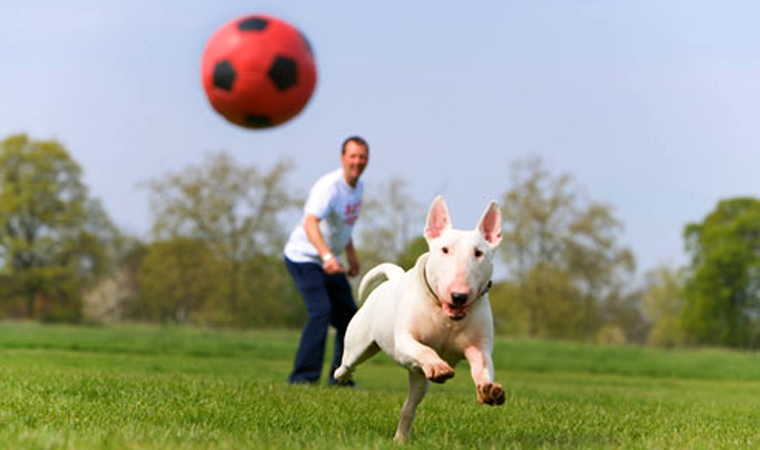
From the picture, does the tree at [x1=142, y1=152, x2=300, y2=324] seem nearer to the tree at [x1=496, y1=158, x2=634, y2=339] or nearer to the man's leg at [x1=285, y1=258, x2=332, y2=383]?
the tree at [x1=496, y1=158, x2=634, y2=339]

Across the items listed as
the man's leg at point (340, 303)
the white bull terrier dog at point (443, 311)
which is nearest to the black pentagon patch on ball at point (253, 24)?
the man's leg at point (340, 303)

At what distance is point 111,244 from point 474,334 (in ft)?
216

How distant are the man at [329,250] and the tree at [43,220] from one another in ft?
162

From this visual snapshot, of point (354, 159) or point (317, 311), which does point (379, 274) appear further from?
point (317, 311)

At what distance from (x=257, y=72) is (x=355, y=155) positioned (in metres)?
1.55

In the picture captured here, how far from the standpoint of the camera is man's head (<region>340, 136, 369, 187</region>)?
31.4ft

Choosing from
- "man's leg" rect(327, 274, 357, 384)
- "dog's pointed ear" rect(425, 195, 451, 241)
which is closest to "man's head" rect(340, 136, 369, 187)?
"man's leg" rect(327, 274, 357, 384)

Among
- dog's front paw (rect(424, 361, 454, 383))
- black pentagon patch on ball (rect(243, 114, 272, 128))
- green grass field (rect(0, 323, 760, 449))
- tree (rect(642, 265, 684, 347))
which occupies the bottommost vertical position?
tree (rect(642, 265, 684, 347))

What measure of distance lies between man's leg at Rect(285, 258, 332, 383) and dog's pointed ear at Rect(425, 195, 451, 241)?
513cm

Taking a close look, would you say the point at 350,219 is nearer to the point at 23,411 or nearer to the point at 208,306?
the point at 23,411

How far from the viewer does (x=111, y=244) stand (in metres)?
66.9

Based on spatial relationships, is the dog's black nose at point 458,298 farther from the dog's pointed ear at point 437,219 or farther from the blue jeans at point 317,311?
the blue jeans at point 317,311

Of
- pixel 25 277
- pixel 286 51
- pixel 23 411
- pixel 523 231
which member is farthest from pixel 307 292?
pixel 25 277

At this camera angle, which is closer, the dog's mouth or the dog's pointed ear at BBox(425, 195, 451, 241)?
the dog's mouth
